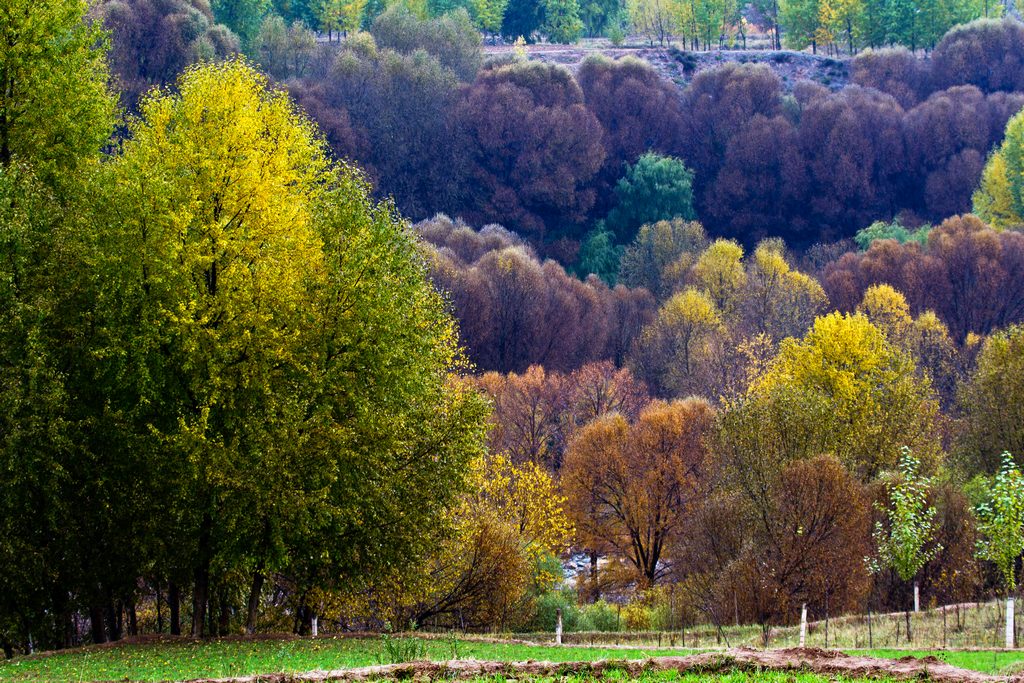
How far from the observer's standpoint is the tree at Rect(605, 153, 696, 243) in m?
131

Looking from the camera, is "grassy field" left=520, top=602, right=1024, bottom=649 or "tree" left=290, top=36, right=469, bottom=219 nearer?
"grassy field" left=520, top=602, right=1024, bottom=649

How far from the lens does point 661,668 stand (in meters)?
21.8

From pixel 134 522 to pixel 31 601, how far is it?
346 centimetres

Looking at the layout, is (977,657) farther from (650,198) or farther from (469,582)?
(650,198)

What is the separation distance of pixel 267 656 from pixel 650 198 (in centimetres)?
10737

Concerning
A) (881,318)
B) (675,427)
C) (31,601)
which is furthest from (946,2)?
(31,601)

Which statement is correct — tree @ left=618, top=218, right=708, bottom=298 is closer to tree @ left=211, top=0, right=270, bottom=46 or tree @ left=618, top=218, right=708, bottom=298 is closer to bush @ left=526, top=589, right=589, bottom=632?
tree @ left=211, top=0, right=270, bottom=46

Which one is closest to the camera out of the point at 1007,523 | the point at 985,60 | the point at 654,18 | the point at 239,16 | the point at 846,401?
the point at 1007,523

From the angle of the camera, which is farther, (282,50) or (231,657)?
(282,50)

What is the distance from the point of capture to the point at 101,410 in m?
33.5

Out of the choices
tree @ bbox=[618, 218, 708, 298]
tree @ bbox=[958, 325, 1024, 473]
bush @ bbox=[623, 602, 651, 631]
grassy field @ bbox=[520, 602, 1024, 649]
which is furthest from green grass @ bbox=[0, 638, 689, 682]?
tree @ bbox=[618, 218, 708, 298]

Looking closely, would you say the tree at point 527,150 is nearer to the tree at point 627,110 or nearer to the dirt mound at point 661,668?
the tree at point 627,110

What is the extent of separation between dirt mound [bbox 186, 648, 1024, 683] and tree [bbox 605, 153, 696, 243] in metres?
110

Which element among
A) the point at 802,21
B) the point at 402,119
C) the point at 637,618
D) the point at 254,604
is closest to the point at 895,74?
the point at 802,21
